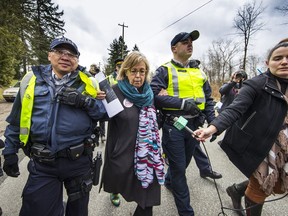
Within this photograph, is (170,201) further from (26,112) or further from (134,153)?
(26,112)

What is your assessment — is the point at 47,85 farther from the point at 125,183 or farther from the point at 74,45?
the point at 125,183

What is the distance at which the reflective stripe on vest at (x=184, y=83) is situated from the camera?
7.48 ft

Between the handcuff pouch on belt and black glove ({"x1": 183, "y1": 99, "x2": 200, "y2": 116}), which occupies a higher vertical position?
black glove ({"x1": 183, "y1": 99, "x2": 200, "y2": 116})

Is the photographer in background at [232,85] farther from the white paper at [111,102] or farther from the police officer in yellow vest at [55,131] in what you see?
the police officer in yellow vest at [55,131]

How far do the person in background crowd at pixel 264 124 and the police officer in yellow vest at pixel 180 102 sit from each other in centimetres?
57

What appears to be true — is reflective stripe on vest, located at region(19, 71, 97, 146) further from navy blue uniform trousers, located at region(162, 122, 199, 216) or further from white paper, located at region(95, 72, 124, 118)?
navy blue uniform trousers, located at region(162, 122, 199, 216)

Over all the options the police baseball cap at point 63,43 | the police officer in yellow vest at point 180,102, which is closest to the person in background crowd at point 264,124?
the police officer in yellow vest at point 180,102

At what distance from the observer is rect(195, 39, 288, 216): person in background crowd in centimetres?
160

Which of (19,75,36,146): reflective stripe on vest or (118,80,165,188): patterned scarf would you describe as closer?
(19,75,36,146): reflective stripe on vest

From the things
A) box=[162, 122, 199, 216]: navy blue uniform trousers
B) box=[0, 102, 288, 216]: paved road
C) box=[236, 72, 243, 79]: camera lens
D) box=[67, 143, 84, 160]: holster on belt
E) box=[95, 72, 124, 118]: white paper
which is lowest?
box=[0, 102, 288, 216]: paved road

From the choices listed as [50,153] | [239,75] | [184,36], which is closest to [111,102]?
[50,153]

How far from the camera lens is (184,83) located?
228 cm

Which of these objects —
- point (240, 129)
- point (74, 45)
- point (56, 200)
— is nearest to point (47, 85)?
point (74, 45)

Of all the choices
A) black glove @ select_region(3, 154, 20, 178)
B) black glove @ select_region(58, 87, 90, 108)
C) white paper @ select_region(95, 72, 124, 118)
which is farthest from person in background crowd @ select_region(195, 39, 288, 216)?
black glove @ select_region(3, 154, 20, 178)
